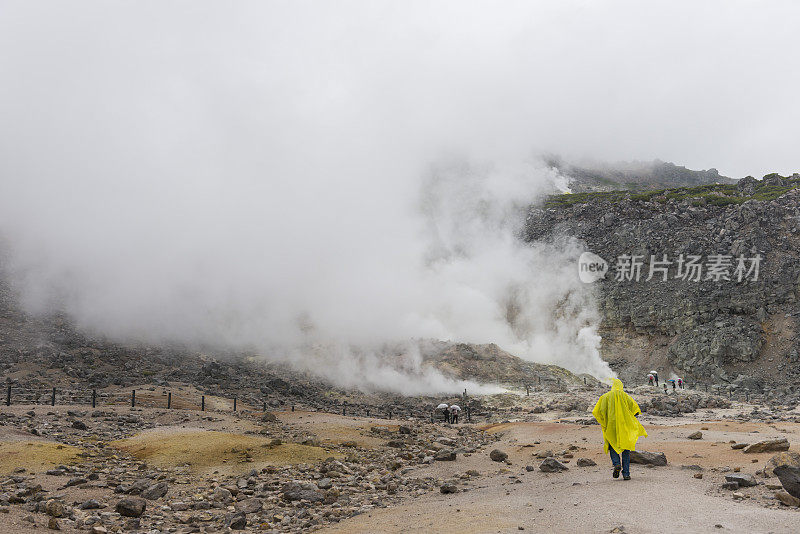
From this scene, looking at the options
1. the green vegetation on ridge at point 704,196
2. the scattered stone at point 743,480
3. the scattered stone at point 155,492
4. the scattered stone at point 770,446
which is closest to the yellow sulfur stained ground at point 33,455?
the scattered stone at point 155,492

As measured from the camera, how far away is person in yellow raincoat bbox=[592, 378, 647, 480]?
9.58 meters

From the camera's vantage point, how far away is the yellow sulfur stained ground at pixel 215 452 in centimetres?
1380

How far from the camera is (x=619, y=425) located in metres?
9.59

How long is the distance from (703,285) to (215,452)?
55.5 metres

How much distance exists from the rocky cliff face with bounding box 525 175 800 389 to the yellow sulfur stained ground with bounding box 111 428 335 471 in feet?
Answer: 141

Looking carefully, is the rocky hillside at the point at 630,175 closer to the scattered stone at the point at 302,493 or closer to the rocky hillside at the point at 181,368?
the rocky hillside at the point at 181,368

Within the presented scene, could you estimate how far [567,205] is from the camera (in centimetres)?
7456

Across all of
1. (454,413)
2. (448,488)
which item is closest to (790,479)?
(448,488)

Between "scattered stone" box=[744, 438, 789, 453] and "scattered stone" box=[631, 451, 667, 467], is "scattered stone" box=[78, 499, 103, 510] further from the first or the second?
Result: "scattered stone" box=[744, 438, 789, 453]

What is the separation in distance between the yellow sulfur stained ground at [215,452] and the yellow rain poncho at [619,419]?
8.25 m

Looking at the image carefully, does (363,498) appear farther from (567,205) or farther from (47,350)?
(567,205)

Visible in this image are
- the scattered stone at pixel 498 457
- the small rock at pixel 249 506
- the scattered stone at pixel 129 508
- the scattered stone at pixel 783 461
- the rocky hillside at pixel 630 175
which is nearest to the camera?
the scattered stone at pixel 783 461

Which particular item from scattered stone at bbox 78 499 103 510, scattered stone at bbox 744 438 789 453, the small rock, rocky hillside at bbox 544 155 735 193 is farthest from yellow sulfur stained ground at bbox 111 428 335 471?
rocky hillside at bbox 544 155 735 193

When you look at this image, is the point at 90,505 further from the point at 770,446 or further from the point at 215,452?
the point at 770,446
